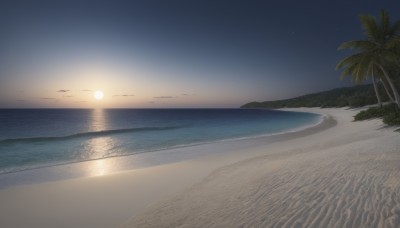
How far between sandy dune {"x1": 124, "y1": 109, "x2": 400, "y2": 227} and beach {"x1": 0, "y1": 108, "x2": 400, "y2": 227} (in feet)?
0.06

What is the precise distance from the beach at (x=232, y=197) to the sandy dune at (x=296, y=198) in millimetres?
18

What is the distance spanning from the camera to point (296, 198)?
481cm

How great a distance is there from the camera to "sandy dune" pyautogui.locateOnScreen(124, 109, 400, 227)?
3973 millimetres

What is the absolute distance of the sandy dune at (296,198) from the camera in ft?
13.0

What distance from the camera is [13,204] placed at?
20.3 feet

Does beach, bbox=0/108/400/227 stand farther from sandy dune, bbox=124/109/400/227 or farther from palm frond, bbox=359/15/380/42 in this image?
palm frond, bbox=359/15/380/42

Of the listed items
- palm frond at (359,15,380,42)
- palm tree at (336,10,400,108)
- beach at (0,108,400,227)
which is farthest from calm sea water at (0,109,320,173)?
palm frond at (359,15,380,42)

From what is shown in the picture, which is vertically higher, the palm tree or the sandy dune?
the palm tree

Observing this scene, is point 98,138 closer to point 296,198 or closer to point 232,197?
point 232,197

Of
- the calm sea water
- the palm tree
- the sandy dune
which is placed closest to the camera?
the sandy dune

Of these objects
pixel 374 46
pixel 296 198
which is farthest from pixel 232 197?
pixel 374 46

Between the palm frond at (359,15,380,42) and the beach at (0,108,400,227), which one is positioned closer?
the beach at (0,108,400,227)

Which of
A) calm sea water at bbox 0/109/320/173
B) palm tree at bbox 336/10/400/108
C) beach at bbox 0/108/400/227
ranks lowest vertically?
calm sea water at bbox 0/109/320/173

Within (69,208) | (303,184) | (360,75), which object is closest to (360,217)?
(303,184)
